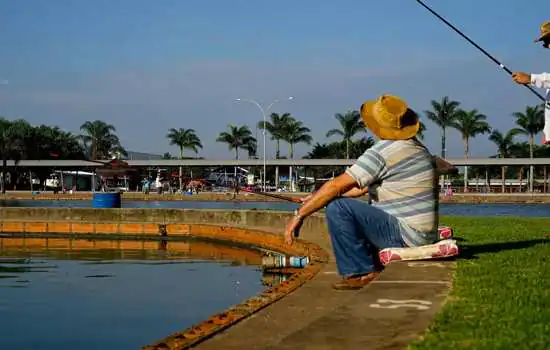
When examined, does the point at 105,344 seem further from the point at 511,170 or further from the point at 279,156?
the point at 511,170

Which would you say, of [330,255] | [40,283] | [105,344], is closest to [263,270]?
[330,255]

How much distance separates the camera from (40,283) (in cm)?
1248

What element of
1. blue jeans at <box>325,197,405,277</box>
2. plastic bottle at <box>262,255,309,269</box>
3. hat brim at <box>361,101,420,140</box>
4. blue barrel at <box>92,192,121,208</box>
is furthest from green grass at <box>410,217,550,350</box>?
blue barrel at <box>92,192,121,208</box>

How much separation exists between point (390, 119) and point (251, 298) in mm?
2651

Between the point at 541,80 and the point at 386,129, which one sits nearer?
the point at 386,129

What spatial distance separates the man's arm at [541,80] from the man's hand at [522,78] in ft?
0.28

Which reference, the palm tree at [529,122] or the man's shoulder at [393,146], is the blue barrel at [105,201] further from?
the palm tree at [529,122]

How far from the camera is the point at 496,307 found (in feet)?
15.3

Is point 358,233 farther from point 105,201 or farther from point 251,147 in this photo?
point 251,147

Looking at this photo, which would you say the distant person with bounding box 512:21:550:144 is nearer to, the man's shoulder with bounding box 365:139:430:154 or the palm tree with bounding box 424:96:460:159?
the man's shoulder with bounding box 365:139:430:154

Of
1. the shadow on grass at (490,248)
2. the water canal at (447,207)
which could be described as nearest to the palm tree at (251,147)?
the water canal at (447,207)

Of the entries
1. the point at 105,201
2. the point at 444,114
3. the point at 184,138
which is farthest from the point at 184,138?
the point at 105,201

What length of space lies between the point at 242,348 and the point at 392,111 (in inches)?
104

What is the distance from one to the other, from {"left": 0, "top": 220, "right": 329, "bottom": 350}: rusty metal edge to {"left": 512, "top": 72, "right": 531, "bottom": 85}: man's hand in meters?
3.32
